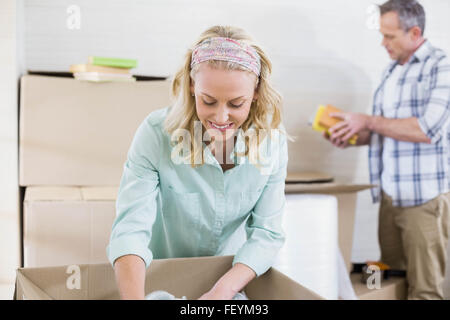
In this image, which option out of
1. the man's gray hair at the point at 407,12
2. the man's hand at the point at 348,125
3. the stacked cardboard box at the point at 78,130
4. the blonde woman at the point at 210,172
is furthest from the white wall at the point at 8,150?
the man's gray hair at the point at 407,12

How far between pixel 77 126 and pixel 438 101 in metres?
1.18

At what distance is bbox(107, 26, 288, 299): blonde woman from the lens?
860 mm

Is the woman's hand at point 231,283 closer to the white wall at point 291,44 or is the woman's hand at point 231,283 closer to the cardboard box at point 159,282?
the cardboard box at point 159,282

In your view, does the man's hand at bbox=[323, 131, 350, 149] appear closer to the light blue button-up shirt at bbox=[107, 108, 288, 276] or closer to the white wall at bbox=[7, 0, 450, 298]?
the white wall at bbox=[7, 0, 450, 298]

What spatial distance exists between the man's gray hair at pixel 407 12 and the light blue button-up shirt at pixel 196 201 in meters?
1.08

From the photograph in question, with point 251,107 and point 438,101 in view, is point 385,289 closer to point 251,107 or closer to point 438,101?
point 438,101

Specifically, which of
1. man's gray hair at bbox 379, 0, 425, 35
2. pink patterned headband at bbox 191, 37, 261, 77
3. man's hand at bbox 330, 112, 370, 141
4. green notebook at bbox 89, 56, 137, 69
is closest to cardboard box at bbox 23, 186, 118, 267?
green notebook at bbox 89, 56, 137, 69

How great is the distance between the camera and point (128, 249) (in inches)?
33.3

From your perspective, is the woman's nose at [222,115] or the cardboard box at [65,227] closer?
the woman's nose at [222,115]

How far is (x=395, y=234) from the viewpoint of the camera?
2035 millimetres

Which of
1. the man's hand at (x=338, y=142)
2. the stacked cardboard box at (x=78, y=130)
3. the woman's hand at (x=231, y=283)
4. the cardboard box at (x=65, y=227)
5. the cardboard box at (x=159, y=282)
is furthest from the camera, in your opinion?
the man's hand at (x=338, y=142)

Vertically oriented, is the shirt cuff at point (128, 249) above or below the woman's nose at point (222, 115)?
below

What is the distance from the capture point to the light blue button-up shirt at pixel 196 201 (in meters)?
0.92
